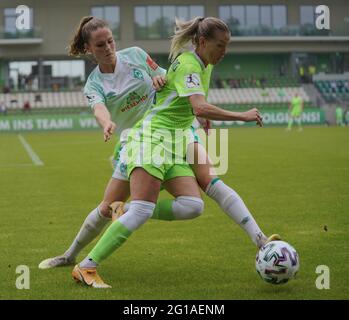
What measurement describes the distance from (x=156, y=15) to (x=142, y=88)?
53610 millimetres

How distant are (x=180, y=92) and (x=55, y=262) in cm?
213

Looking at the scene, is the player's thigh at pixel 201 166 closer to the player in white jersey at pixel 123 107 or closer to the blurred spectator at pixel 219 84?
the player in white jersey at pixel 123 107

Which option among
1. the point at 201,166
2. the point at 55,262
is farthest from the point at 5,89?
the point at 201,166

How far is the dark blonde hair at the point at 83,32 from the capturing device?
632 cm

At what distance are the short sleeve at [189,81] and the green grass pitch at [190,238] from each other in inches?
60.8

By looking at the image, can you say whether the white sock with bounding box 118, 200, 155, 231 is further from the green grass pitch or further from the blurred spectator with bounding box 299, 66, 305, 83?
the blurred spectator with bounding box 299, 66, 305, 83

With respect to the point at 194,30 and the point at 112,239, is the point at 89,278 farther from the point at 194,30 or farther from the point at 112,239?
the point at 194,30

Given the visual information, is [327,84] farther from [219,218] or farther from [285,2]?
[219,218]

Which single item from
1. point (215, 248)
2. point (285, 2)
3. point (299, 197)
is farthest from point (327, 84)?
point (215, 248)

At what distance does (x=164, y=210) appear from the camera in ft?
20.7

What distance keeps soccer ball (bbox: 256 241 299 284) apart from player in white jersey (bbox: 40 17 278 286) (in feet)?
0.89

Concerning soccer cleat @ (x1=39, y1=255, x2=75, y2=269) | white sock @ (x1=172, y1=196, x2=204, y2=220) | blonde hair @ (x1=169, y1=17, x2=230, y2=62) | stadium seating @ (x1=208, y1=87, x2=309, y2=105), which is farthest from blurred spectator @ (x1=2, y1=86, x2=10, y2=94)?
white sock @ (x1=172, y1=196, x2=204, y2=220)

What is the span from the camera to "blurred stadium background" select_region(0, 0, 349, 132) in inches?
2235

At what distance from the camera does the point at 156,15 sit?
59219 mm
